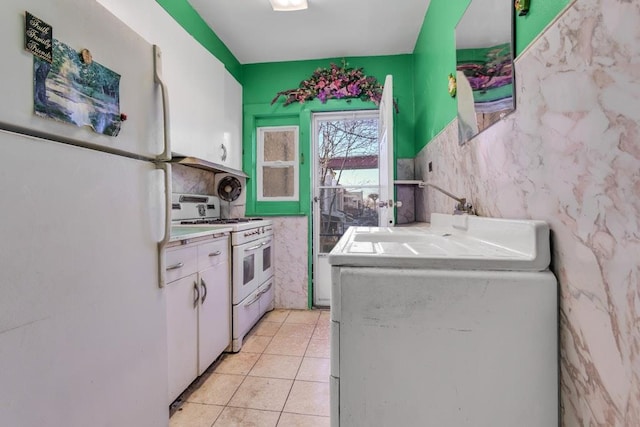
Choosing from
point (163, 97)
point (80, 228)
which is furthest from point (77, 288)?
point (163, 97)

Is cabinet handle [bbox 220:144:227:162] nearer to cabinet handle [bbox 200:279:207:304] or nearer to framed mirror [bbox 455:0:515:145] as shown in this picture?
cabinet handle [bbox 200:279:207:304]

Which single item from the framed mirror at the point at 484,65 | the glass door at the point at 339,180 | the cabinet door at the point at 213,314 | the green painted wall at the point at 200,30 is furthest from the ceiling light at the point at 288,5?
the cabinet door at the point at 213,314

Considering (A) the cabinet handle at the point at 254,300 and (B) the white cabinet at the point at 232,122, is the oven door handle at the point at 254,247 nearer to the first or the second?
(A) the cabinet handle at the point at 254,300

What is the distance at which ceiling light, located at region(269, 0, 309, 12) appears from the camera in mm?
2219

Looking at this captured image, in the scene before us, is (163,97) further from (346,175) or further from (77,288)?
(346,175)

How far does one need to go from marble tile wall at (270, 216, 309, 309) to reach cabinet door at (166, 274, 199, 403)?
1452 mm

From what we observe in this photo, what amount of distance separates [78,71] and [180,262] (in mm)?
984

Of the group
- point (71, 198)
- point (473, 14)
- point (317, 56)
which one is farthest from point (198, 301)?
point (317, 56)

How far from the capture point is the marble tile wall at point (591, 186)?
58 centimetres

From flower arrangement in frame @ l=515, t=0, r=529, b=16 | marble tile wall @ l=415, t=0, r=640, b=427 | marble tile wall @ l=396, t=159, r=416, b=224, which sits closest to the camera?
marble tile wall @ l=415, t=0, r=640, b=427

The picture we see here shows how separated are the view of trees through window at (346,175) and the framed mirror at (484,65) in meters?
1.64

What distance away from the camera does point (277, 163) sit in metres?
3.25

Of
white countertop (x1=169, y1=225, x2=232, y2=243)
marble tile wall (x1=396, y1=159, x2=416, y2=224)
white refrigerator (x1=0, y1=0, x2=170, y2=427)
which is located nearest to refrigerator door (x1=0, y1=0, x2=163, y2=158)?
white refrigerator (x1=0, y1=0, x2=170, y2=427)

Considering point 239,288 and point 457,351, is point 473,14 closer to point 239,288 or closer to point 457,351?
point 457,351
